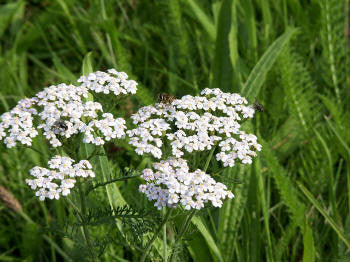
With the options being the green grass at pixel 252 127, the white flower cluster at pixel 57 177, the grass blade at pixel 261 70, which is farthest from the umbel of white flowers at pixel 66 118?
the grass blade at pixel 261 70

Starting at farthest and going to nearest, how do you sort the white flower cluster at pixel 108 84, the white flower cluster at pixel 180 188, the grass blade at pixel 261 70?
the grass blade at pixel 261 70 → the white flower cluster at pixel 108 84 → the white flower cluster at pixel 180 188

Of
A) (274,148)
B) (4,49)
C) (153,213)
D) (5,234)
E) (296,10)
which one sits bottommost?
(153,213)

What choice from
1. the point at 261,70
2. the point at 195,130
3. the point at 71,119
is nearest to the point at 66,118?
the point at 71,119

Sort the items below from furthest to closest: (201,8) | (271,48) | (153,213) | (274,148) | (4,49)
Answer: (4,49), (201,8), (274,148), (271,48), (153,213)

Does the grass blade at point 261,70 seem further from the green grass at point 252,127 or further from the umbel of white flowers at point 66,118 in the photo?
the umbel of white flowers at point 66,118

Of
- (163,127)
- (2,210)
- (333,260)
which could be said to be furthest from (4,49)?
(333,260)

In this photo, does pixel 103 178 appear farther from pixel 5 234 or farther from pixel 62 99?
pixel 5 234
